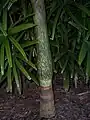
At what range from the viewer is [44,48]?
1653 mm

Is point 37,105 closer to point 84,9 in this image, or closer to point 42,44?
point 42,44

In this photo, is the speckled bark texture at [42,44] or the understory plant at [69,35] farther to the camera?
the understory plant at [69,35]

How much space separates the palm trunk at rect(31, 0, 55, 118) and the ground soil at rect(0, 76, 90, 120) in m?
0.10

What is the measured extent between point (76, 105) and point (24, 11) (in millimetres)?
789

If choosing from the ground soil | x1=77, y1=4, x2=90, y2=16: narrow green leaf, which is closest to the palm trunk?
the ground soil

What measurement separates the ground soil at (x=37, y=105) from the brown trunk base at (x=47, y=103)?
0.05m

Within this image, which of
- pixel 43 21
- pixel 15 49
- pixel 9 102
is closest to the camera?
pixel 43 21

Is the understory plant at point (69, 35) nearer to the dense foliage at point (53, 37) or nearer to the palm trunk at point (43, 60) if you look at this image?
the dense foliage at point (53, 37)

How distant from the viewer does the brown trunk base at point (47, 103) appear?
1767 mm

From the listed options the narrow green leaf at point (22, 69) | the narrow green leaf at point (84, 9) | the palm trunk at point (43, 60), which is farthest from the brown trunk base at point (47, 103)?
the narrow green leaf at point (84, 9)

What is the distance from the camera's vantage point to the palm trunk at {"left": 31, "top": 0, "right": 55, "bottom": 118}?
5.26 ft

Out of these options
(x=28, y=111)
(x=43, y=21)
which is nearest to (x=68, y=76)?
(x=28, y=111)

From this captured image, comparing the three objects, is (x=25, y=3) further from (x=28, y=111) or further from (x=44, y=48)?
(x=28, y=111)

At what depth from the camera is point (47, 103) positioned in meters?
1.80
